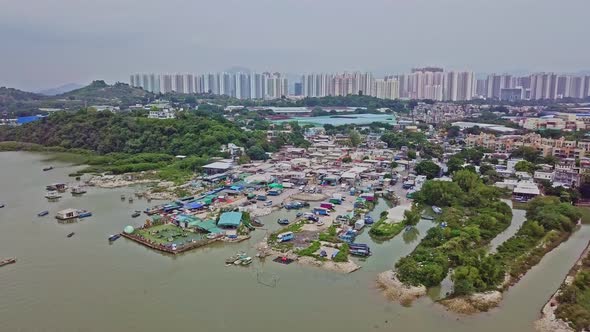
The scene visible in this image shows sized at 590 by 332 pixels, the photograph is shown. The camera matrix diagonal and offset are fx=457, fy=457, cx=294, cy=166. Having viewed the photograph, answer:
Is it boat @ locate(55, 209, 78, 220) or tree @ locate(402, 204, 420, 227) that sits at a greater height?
tree @ locate(402, 204, 420, 227)

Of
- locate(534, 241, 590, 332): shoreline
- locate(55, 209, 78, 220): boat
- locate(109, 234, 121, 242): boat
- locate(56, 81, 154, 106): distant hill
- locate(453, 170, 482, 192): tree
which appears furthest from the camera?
locate(56, 81, 154, 106): distant hill

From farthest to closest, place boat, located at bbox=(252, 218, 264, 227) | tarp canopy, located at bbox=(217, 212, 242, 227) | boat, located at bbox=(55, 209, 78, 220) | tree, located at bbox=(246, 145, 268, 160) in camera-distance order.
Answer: tree, located at bbox=(246, 145, 268, 160), boat, located at bbox=(55, 209, 78, 220), boat, located at bbox=(252, 218, 264, 227), tarp canopy, located at bbox=(217, 212, 242, 227)

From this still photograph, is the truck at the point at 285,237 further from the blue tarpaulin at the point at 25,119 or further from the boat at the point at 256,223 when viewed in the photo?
the blue tarpaulin at the point at 25,119

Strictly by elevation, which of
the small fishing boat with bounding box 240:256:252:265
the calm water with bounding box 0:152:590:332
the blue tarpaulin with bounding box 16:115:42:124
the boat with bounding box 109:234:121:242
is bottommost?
the calm water with bounding box 0:152:590:332

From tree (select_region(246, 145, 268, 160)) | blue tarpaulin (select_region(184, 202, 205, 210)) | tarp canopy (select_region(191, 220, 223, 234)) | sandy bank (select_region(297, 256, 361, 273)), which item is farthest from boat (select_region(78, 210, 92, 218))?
tree (select_region(246, 145, 268, 160))

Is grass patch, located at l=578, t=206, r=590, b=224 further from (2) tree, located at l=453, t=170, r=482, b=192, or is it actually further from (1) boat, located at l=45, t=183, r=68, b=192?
(1) boat, located at l=45, t=183, r=68, b=192

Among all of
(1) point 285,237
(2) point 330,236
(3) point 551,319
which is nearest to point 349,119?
(2) point 330,236

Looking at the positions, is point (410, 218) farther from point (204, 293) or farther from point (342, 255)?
point (204, 293)
